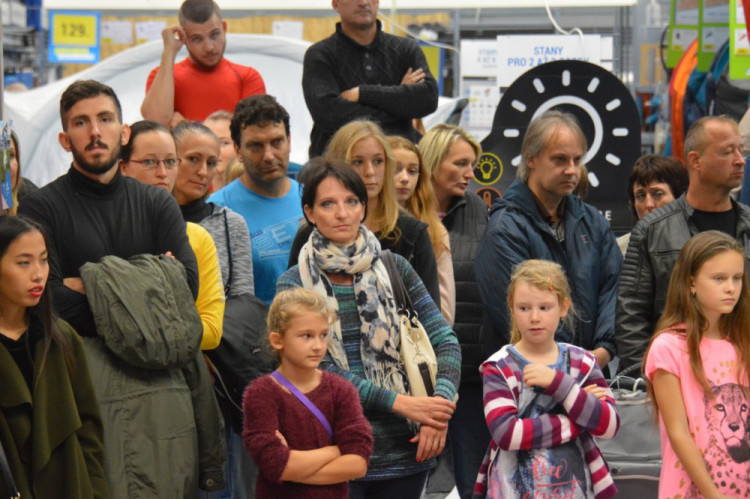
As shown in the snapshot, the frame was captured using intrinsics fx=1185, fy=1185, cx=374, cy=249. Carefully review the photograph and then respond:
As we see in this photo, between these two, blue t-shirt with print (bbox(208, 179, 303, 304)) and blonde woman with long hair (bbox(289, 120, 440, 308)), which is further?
blue t-shirt with print (bbox(208, 179, 303, 304))

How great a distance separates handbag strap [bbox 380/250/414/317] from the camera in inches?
141

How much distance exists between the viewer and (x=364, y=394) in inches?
135

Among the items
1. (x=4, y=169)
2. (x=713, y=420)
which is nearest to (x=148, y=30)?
(x=4, y=169)

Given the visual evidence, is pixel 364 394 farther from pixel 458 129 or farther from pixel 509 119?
pixel 509 119

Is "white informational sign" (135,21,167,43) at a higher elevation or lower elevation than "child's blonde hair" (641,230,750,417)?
higher

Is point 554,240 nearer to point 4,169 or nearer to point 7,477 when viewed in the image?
point 4,169

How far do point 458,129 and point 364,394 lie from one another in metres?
1.64

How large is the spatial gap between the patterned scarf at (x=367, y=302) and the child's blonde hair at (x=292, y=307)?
6.5 inches

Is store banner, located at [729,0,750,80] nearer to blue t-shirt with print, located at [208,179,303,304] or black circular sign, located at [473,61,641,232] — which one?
black circular sign, located at [473,61,641,232]

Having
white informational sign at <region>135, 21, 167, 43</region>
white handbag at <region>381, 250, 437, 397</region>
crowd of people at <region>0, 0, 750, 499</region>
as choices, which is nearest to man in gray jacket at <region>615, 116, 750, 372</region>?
crowd of people at <region>0, 0, 750, 499</region>

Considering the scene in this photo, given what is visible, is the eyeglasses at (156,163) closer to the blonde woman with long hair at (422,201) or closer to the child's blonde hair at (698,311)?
the blonde woman with long hair at (422,201)

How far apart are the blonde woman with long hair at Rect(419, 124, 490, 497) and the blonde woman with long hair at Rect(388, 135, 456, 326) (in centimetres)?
12

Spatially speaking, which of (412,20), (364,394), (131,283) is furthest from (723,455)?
(412,20)

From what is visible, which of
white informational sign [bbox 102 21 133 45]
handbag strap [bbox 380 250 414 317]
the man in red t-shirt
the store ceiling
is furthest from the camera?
white informational sign [bbox 102 21 133 45]
